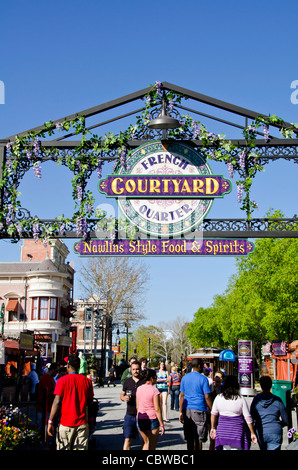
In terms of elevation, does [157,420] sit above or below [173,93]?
below

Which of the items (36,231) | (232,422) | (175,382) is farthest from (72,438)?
(175,382)

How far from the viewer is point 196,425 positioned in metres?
9.79

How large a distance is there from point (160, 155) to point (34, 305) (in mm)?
44314

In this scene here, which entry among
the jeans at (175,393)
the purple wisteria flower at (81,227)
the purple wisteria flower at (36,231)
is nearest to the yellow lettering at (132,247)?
the purple wisteria flower at (81,227)

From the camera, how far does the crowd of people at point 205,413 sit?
8.02 meters

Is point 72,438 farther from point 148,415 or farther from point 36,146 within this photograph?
point 36,146

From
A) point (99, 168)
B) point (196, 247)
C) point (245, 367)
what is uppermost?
point (99, 168)

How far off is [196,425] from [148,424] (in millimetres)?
806

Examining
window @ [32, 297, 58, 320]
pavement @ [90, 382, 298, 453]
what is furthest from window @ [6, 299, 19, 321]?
pavement @ [90, 382, 298, 453]

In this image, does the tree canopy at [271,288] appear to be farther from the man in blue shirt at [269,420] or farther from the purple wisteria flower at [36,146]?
the man in blue shirt at [269,420]

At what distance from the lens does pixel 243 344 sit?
107 ft

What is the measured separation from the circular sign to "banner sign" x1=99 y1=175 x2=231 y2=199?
0.12 metres
